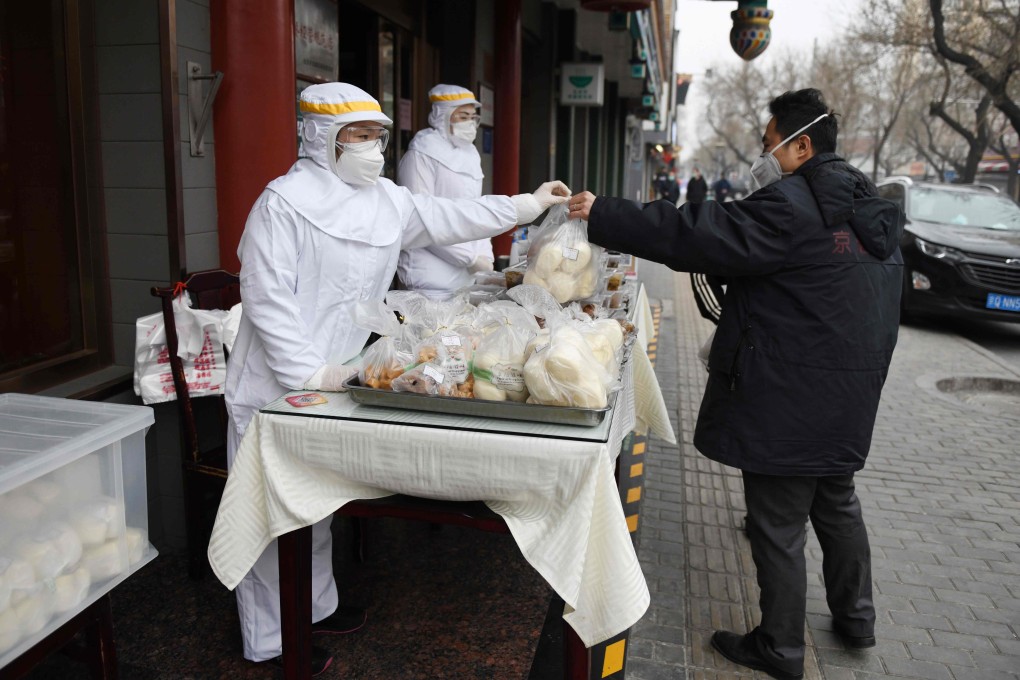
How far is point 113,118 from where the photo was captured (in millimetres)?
3561

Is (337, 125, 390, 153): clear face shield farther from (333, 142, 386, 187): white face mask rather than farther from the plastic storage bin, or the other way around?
the plastic storage bin

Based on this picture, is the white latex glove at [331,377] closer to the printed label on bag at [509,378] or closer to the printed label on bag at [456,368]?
the printed label on bag at [456,368]

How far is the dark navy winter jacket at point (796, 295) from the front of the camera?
2.74 m

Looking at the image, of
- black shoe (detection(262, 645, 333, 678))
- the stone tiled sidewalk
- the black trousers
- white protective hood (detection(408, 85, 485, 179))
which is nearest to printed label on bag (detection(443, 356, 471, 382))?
the black trousers

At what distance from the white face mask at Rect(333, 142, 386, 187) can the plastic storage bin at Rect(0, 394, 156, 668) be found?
1.02m

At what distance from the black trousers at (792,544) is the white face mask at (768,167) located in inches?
42.8

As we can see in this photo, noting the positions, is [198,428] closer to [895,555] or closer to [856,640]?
[856,640]

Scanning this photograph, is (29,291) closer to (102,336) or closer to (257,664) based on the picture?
(102,336)

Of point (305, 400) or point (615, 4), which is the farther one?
point (615, 4)

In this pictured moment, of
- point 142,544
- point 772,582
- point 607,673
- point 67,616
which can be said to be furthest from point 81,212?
point 772,582

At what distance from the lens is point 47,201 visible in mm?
3475

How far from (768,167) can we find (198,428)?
275 centimetres

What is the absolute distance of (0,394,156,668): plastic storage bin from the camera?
6.88ft

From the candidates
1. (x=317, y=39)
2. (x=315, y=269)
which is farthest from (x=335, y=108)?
(x=317, y=39)
